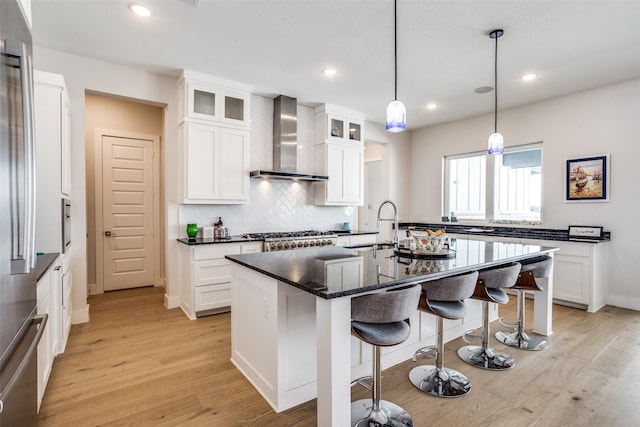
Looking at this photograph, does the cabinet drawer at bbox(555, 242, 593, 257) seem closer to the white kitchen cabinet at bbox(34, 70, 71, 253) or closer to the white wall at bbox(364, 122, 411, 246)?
the white wall at bbox(364, 122, 411, 246)

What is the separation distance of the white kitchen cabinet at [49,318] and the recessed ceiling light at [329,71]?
Result: 3.23 metres

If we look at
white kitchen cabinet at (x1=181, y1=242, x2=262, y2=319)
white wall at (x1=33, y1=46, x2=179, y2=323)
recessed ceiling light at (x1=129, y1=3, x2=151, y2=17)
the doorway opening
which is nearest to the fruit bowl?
white kitchen cabinet at (x1=181, y1=242, x2=262, y2=319)

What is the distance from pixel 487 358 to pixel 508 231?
9.83ft

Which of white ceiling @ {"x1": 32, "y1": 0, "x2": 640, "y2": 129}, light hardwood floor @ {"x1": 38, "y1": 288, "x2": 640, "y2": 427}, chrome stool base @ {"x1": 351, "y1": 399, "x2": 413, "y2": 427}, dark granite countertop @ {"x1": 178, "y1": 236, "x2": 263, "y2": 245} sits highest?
white ceiling @ {"x1": 32, "y1": 0, "x2": 640, "y2": 129}

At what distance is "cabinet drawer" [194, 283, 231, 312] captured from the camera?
369 cm

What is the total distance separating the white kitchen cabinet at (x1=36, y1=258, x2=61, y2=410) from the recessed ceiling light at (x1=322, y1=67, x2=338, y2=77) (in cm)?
323

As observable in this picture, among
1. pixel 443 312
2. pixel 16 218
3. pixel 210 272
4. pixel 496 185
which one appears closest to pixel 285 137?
pixel 210 272

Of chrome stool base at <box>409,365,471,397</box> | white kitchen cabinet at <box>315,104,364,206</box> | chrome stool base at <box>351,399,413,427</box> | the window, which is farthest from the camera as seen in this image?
white kitchen cabinet at <box>315,104,364,206</box>

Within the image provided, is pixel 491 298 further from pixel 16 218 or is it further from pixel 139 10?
pixel 139 10

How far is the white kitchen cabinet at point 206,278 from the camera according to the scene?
12.1ft

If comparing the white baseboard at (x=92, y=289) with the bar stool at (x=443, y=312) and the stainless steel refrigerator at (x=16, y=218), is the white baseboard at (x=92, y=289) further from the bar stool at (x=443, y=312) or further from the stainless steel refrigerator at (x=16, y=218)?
the bar stool at (x=443, y=312)

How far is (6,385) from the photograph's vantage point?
0.92 meters

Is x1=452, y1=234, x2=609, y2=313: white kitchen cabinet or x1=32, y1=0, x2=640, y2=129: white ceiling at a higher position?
x1=32, y1=0, x2=640, y2=129: white ceiling

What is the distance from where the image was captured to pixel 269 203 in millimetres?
4887
